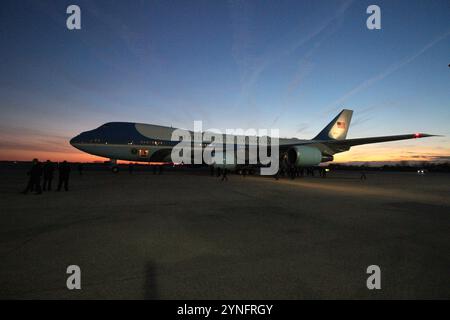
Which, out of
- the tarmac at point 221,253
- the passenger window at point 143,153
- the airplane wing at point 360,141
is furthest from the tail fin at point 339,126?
the tarmac at point 221,253

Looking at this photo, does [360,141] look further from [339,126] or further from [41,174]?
[41,174]

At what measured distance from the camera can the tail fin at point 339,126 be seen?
86.4ft

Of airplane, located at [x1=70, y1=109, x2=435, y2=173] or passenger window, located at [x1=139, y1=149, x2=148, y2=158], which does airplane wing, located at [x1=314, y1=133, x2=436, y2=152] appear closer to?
airplane, located at [x1=70, y1=109, x2=435, y2=173]

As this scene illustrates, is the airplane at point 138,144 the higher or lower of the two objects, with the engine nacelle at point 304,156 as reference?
higher

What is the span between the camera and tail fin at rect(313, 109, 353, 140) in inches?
1037

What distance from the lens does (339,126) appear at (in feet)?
86.9

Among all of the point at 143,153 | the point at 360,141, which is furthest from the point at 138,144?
the point at 360,141

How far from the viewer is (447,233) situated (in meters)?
4.84

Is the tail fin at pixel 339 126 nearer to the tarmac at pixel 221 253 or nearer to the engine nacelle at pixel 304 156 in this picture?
the engine nacelle at pixel 304 156

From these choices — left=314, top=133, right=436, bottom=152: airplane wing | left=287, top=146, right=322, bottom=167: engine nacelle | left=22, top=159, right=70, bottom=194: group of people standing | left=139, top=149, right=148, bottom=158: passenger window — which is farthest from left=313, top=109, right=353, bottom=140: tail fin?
left=22, top=159, right=70, bottom=194: group of people standing
